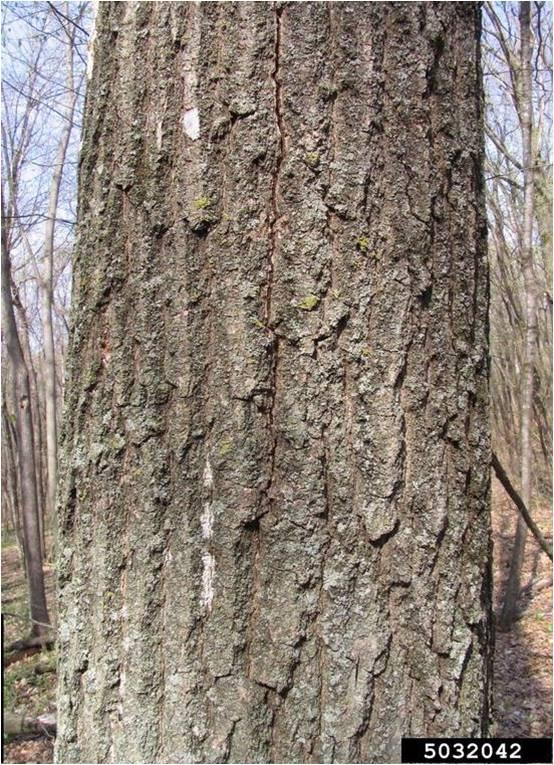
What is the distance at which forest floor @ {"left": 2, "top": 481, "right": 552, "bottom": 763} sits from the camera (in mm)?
4234

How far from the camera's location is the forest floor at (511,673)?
4.23 meters

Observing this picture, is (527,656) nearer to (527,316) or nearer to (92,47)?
(527,316)

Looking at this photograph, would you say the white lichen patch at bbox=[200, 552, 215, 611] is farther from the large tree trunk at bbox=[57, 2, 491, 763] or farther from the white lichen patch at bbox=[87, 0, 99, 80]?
the white lichen patch at bbox=[87, 0, 99, 80]

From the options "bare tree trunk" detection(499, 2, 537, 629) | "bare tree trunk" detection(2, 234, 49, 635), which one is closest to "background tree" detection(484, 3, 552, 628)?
"bare tree trunk" detection(499, 2, 537, 629)

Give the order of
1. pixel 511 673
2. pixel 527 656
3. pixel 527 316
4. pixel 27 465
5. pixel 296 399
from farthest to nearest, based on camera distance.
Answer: pixel 27 465 < pixel 527 316 < pixel 527 656 < pixel 511 673 < pixel 296 399

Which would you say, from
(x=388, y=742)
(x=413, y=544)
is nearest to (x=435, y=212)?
(x=413, y=544)

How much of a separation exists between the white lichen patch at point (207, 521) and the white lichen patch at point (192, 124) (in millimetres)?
521

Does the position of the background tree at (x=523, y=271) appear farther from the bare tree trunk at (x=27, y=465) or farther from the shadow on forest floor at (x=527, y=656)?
the bare tree trunk at (x=27, y=465)

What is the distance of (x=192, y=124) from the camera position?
2.82 ft

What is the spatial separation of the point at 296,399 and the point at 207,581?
11.1 inches

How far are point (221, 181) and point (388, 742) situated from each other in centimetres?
81

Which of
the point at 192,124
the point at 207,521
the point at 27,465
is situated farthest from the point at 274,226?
the point at 27,465

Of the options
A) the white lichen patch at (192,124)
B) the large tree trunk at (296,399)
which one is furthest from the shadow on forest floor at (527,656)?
the white lichen patch at (192,124)

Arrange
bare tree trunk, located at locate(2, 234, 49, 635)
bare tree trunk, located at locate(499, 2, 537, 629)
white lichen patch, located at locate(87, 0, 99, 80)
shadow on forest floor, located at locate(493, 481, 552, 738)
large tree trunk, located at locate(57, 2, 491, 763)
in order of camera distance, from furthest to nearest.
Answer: bare tree trunk, located at locate(2, 234, 49, 635), bare tree trunk, located at locate(499, 2, 537, 629), shadow on forest floor, located at locate(493, 481, 552, 738), white lichen patch, located at locate(87, 0, 99, 80), large tree trunk, located at locate(57, 2, 491, 763)
